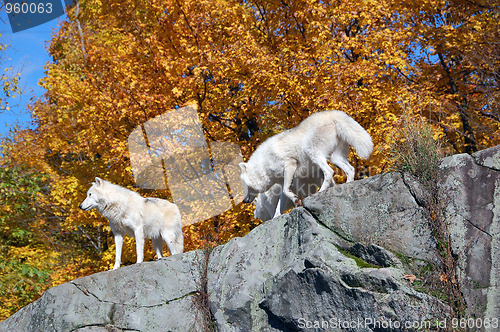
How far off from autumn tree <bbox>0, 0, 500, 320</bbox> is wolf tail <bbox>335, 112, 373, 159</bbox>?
13.9 ft

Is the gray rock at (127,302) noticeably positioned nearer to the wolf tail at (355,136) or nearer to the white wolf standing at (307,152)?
the white wolf standing at (307,152)

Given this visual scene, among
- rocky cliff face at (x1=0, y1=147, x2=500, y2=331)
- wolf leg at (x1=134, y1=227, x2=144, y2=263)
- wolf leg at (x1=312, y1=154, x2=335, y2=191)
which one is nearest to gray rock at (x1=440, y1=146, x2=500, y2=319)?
rocky cliff face at (x1=0, y1=147, x2=500, y2=331)

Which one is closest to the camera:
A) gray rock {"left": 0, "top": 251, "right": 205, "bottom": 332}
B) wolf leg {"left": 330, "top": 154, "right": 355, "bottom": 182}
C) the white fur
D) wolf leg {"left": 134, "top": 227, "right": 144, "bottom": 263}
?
wolf leg {"left": 330, "top": 154, "right": 355, "bottom": 182}

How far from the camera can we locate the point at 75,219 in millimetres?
17391

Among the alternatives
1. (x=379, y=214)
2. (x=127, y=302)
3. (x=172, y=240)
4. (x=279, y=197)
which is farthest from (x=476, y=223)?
(x=127, y=302)

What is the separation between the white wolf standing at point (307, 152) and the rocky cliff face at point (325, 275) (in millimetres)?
851

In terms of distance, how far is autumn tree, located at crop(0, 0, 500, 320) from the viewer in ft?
46.1

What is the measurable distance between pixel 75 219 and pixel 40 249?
14.9 ft

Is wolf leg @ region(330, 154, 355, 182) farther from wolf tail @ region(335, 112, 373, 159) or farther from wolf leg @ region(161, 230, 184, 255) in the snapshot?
wolf leg @ region(161, 230, 184, 255)

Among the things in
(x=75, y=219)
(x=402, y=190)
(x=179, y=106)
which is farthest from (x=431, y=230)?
(x=75, y=219)

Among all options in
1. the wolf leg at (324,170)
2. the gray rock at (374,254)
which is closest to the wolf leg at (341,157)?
the wolf leg at (324,170)

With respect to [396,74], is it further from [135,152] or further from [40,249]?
[40,249]

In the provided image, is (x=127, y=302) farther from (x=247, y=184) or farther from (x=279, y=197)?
(x=279, y=197)

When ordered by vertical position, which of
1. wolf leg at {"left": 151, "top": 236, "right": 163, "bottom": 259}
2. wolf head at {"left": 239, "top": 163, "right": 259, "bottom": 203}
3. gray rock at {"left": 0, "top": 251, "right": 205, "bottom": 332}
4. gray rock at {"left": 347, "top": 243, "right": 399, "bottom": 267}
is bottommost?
gray rock at {"left": 0, "top": 251, "right": 205, "bottom": 332}
